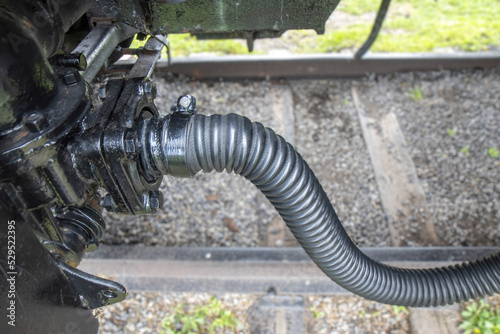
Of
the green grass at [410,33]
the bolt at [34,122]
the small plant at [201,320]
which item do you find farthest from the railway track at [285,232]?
the bolt at [34,122]

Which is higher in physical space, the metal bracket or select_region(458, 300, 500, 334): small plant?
the metal bracket

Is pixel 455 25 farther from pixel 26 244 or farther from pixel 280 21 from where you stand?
pixel 26 244

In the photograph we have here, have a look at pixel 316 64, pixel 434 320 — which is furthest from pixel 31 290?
pixel 316 64

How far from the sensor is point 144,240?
2.78 m

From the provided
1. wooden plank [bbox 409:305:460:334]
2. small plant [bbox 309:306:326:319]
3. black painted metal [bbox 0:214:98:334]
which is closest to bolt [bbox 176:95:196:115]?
black painted metal [bbox 0:214:98:334]

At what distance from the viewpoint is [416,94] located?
3918 millimetres

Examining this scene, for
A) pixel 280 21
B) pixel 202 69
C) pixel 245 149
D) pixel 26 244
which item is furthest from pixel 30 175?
pixel 202 69

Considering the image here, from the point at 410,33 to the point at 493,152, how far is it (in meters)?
1.90

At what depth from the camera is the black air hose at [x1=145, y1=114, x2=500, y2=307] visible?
128cm

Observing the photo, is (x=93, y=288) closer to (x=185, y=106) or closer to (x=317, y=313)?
(x=185, y=106)

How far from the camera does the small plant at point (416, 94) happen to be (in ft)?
12.8

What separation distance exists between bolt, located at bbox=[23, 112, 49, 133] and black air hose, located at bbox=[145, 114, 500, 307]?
0.32 m

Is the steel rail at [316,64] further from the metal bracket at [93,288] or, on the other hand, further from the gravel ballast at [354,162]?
the metal bracket at [93,288]

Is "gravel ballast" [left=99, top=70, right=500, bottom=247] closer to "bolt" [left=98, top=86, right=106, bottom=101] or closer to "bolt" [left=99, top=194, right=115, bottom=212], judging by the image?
"bolt" [left=99, top=194, right=115, bottom=212]
